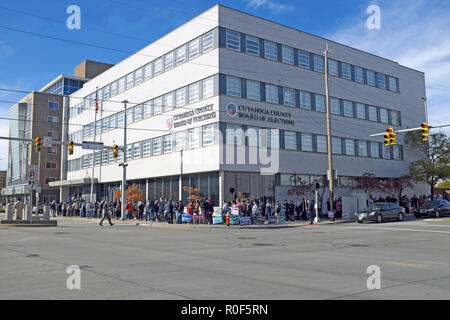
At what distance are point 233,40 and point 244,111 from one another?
19.8 feet

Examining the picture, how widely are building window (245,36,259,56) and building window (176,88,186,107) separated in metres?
6.80

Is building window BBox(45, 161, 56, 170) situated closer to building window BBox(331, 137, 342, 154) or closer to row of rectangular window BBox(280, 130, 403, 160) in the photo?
row of rectangular window BBox(280, 130, 403, 160)

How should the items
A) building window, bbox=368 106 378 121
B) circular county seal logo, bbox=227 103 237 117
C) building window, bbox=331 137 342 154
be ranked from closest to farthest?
circular county seal logo, bbox=227 103 237 117 < building window, bbox=331 137 342 154 < building window, bbox=368 106 378 121

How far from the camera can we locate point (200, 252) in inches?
533

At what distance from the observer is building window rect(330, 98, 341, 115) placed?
42.4 meters

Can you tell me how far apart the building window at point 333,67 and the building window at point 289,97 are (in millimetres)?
6393

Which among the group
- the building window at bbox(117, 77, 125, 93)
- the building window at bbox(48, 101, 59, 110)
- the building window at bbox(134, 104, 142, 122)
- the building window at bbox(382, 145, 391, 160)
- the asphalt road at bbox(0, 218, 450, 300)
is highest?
the building window at bbox(48, 101, 59, 110)

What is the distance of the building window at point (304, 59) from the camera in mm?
40281

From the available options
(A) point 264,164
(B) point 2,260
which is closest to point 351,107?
(A) point 264,164

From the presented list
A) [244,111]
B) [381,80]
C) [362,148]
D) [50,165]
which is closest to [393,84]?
[381,80]

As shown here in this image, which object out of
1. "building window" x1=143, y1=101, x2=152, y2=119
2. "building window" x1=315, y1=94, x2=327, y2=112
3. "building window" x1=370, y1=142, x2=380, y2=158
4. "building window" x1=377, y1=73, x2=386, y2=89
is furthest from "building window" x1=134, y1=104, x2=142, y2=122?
"building window" x1=377, y1=73, x2=386, y2=89

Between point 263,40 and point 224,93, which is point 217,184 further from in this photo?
point 263,40

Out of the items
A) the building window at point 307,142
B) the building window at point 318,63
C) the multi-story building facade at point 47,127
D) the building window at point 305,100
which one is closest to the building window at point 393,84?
the building window at point 318,63

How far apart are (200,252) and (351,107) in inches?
1376
